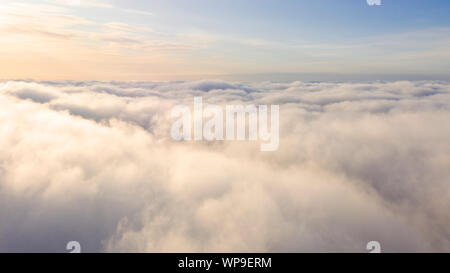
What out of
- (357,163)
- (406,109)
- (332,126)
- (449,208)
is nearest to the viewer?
(449,208)

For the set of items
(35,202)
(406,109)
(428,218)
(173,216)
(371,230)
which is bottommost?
(428,218)

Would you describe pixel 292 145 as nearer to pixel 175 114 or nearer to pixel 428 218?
pixel 428 218

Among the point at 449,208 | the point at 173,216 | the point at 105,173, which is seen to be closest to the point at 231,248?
the point at 173,216

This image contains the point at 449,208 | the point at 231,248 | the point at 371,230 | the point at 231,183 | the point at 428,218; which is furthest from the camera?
the point at 449,208

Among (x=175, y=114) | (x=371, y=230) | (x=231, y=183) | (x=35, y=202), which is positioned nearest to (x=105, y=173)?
(x=35, y=202)

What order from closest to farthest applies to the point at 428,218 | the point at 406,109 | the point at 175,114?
the point at 428,218, the point at 406,109, the point at 175,114
